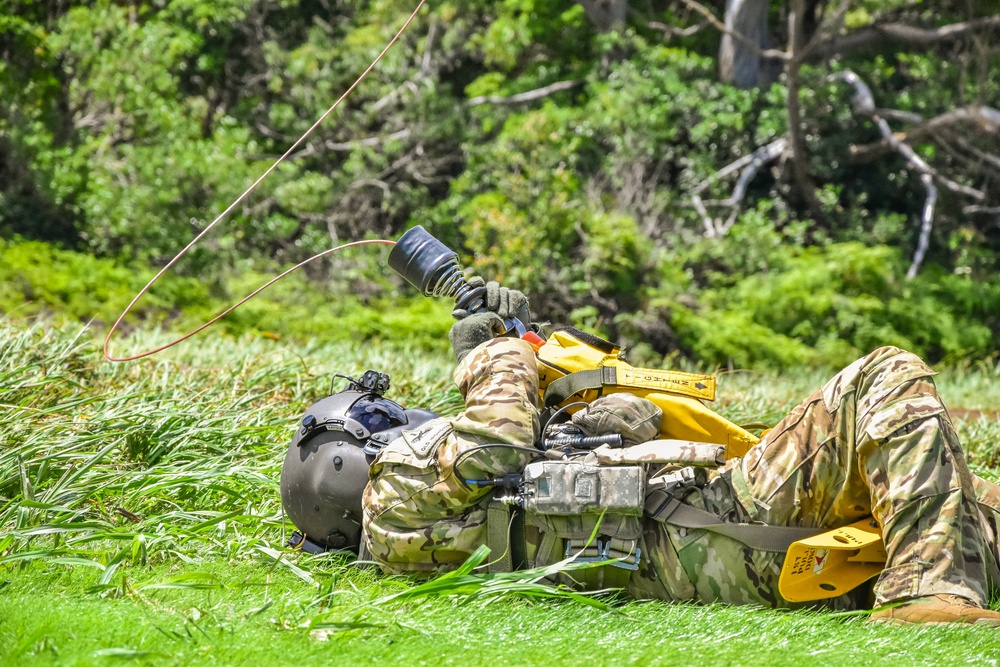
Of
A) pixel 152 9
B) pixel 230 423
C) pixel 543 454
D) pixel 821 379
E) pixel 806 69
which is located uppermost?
pixel 152 9

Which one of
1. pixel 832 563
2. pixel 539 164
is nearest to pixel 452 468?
pixel 832 563

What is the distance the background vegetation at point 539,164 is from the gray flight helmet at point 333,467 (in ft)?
28.8

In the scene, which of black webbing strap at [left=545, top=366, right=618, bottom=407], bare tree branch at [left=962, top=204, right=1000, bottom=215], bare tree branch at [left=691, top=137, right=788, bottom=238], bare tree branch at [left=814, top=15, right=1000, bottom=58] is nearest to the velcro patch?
black webbing strap at [left=545, top=366, right=618, bottom=407]

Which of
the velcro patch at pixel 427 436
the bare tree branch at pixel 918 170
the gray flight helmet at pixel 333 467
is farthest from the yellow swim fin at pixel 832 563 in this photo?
the bare tree branch at pixel 918 170

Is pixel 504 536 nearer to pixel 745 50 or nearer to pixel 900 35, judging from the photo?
pixel 745 50

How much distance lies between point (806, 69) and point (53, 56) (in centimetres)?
1156

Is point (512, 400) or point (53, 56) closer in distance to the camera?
point (512, 400)

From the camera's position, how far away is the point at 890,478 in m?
2.84

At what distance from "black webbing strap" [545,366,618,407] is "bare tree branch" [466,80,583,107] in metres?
12.4

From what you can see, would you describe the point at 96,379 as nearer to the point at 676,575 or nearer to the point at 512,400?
the point at 512,400

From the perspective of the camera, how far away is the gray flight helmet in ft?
11.3

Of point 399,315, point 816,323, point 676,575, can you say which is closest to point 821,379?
point 816,323

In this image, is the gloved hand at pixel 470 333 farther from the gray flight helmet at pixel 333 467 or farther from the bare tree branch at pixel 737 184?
the bare tree branch at pixel 737 184

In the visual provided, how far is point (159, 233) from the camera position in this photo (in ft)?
48.1
